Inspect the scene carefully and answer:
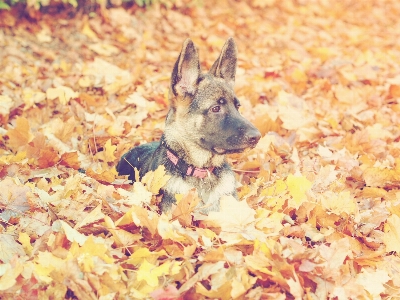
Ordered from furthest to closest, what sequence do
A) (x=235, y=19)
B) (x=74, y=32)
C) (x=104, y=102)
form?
1. (x=235, y=19)
2. (x=74, y=32)
3. (x=104, y=102)

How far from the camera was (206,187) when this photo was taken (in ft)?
12.1

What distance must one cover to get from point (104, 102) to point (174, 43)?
9.87 feet

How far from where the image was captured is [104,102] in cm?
578

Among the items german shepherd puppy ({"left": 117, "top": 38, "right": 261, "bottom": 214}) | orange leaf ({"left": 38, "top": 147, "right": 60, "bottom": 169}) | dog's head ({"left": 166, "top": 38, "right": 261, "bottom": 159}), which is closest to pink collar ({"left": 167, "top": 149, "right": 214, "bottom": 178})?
german shepherd puppy ({"left": 117, "top": 38, "right": 261, "bottom": 214})

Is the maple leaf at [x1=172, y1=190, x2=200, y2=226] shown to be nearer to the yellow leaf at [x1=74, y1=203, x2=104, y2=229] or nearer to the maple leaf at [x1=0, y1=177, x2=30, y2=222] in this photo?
the yellow leaf at [x1=74, y1=203, x2=104, y2=229]

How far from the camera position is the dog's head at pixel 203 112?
12.0ft

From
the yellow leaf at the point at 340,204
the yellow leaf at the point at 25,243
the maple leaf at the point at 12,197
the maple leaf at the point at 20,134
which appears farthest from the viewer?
the maple leaf at the point at 20,134

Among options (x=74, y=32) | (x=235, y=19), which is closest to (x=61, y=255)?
(x=74, y=32)

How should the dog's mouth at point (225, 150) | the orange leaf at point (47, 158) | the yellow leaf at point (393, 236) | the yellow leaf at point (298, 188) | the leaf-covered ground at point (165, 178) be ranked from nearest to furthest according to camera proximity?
the leaf-covered ground at point (165, 178) → the yellow leaf at point (393, 236) → the yellow leaf at point (298, 188) → the dog's mouth at point (225, 150) → the orange leaf at point (47, 158)

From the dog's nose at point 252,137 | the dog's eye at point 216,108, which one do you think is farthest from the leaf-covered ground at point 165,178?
the dog's eye at point 216,108

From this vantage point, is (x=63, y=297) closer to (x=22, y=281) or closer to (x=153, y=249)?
(x=22, y=281)

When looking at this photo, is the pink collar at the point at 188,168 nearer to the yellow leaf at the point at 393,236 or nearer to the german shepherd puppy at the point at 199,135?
the german shepherd puppy at the point at 199,135

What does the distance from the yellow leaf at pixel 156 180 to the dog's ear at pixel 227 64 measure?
1.10m

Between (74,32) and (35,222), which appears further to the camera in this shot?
(74,32)
